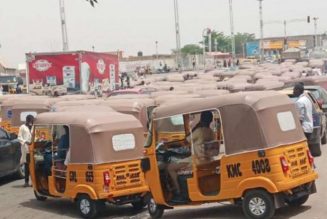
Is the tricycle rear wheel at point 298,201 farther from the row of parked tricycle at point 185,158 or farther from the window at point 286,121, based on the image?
the window at point 286,121

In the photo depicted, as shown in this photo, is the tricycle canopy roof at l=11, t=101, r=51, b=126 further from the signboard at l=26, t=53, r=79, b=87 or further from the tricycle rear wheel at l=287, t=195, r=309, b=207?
the tricycle rear wheel at l=287, t=195, r=309, b=207

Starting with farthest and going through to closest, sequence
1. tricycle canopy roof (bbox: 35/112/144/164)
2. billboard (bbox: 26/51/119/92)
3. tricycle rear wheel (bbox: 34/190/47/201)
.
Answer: billboard (bbox: 26/51/119/92)
tricycle rear wheel (bbox: 34/190/47/201)
tricycle canopy roof (bbox: 35/112/144/164)

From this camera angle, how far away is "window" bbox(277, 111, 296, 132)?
9.48 m

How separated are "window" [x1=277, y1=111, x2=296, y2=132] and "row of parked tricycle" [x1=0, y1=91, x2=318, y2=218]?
2 cm

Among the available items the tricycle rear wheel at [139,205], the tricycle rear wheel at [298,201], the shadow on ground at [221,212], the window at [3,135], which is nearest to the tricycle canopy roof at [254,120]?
the tricycle rear wheel at [298,201]

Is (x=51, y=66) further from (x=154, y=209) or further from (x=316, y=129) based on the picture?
(x=154, y=209)

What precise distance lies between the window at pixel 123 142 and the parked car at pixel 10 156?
5.08 m

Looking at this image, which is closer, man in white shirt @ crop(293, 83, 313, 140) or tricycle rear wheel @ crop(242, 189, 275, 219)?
A: tricycle rear wheel @ crop(242, 189, 275, 219)

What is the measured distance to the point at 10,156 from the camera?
52.2ft

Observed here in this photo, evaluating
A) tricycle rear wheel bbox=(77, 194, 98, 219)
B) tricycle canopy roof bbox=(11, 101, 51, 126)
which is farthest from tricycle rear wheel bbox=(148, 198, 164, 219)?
tricycle canopy roof bbox=(11, 101, 51, 126)

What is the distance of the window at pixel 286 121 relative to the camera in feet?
31.1

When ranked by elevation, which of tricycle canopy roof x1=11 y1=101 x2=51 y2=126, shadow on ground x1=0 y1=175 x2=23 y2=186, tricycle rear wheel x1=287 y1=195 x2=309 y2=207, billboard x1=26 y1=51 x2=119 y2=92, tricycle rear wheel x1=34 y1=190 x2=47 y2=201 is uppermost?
billboard x1=26 y1=51 x2=119 y2=92

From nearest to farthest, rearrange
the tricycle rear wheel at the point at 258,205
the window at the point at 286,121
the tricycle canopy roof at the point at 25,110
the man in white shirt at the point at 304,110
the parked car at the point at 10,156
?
the tricycle rear wheel at the point at 258,205 → the window at the point at 286,121 → the man in white shirt at the point at 304,110 → the parked car at the point at 10,156 → the tricycle canopy roof at the point at 25,110

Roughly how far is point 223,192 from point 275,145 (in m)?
1.06
